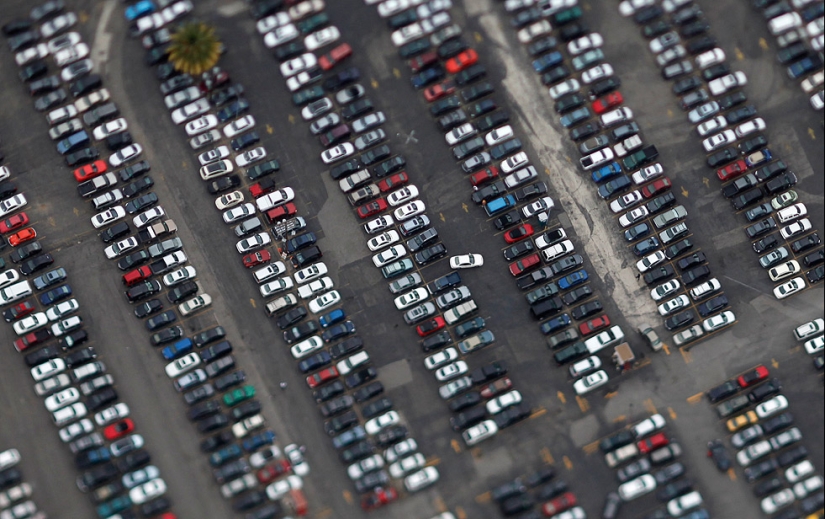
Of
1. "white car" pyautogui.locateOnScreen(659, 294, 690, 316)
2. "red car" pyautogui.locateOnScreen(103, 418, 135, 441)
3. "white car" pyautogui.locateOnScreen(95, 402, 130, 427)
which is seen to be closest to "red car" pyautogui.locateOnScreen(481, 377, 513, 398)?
"white car" pyautogui.locateOnScreen(659, 294, 690, 316)

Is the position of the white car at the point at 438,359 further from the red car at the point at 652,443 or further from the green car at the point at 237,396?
the red car at the point at 652,443

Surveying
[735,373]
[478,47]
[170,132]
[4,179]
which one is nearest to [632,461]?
[735,373]

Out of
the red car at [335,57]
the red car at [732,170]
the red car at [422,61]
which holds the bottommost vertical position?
the red car at [732,170]

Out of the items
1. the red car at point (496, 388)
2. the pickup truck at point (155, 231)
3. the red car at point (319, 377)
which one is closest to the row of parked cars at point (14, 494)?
the pickup truck at point (155, 231)

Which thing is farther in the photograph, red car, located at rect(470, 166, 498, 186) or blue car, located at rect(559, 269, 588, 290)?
red car, located at rect(470, 166, 498, 186)

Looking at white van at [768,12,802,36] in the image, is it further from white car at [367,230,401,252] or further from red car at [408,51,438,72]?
white car at [367,230,401,252]

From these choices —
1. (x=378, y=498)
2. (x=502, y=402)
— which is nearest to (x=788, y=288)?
(x=502, y=402)
